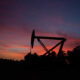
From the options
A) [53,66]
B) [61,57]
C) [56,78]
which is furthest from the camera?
[61,57]

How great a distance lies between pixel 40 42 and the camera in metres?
8.30

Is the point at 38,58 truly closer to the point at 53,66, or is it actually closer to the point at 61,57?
the point at 53,66

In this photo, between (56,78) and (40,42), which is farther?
(40,42)

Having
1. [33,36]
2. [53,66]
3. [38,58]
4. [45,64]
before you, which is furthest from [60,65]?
[33,36]

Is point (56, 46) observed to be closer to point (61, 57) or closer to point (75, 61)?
point (61, 57)

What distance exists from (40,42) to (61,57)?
2.38 meters

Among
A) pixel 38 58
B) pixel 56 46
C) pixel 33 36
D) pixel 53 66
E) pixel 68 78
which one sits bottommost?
pixel 68 78

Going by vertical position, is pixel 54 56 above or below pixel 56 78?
above

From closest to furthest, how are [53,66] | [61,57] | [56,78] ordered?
1. [56,78]
2. [53,66]
3. [61,57]

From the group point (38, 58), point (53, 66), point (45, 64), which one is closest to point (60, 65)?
point (53, 66)

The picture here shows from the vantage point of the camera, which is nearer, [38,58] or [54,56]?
[38,58]

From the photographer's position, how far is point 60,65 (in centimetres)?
810

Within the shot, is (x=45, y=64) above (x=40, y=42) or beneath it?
beneath

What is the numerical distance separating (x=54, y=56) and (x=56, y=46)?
112 cm
